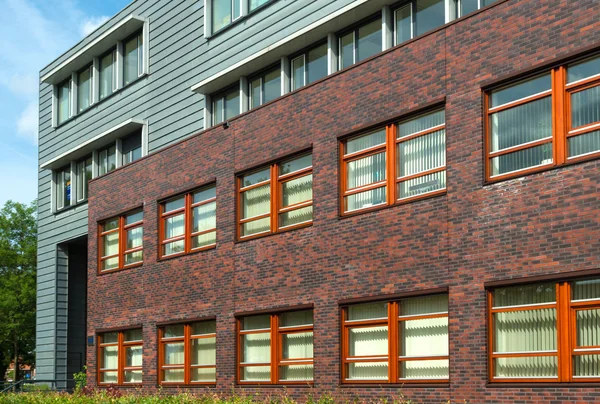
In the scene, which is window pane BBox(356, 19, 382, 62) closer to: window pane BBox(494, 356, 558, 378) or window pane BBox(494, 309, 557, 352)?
window pane BBox(494, 309, 557, 352)

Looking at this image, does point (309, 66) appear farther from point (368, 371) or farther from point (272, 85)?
point (368, 371)

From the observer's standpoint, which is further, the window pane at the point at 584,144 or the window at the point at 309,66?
the window at the point at 309,66

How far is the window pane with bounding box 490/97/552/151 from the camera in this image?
16.6 meters

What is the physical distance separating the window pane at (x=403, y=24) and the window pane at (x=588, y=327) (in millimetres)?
9324

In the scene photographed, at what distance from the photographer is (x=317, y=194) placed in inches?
858

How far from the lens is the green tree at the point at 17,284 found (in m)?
69.4

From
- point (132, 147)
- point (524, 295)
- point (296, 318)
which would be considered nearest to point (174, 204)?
point (296, 318)

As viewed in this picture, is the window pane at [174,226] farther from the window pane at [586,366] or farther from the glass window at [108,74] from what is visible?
the window pane at [586,366]

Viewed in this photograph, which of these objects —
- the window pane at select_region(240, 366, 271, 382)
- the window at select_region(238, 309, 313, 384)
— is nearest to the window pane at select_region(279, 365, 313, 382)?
the window at select_region(238, 309, 313, 384)

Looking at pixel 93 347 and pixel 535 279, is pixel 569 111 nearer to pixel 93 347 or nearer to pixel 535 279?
pixel 535 279

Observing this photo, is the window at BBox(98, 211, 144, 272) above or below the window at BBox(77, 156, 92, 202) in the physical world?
below

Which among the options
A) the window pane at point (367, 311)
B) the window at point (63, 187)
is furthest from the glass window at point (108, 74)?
the window pane at point (367, 311)

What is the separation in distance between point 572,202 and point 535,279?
153 centimetres

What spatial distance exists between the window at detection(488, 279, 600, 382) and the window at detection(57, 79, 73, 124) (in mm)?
26475
